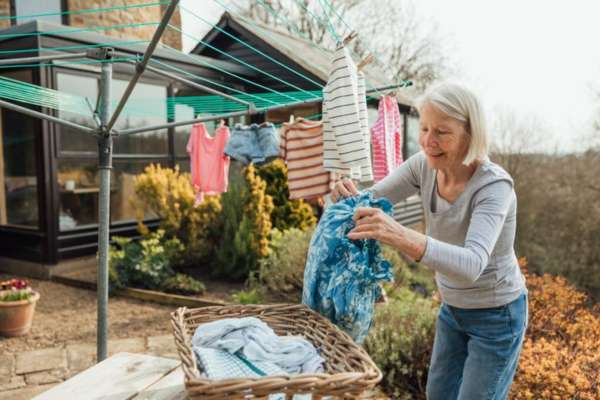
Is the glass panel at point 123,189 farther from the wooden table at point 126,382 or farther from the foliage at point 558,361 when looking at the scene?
the foliage at point 558,361

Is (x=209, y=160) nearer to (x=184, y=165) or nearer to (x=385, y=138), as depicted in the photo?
(x=385, y=138)

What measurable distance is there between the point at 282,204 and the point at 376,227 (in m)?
5.21

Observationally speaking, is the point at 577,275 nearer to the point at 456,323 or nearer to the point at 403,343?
the point at 403,343

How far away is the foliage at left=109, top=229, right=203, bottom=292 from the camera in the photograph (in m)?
5.38

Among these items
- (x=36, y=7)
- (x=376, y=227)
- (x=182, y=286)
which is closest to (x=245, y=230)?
(x=182, y=286)

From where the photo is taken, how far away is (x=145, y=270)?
537 cm

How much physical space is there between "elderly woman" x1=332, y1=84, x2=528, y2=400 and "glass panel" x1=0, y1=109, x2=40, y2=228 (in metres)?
5.47

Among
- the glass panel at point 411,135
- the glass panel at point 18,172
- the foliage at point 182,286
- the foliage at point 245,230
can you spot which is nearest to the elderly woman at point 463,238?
the foliage at point 182,286

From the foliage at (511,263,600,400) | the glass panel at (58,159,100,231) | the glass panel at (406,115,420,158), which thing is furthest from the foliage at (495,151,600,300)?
the glass panel at (58,159,100,231)

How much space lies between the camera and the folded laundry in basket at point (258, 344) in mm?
1368

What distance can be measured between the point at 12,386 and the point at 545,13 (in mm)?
12337

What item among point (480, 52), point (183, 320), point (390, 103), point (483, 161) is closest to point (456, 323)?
point (483, 161)

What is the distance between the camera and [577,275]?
9234 millimetres

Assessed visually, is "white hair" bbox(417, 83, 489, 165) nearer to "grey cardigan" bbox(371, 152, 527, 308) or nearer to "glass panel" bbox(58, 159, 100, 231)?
"grey cardigan" bbox(371, 152, 527, 308)
